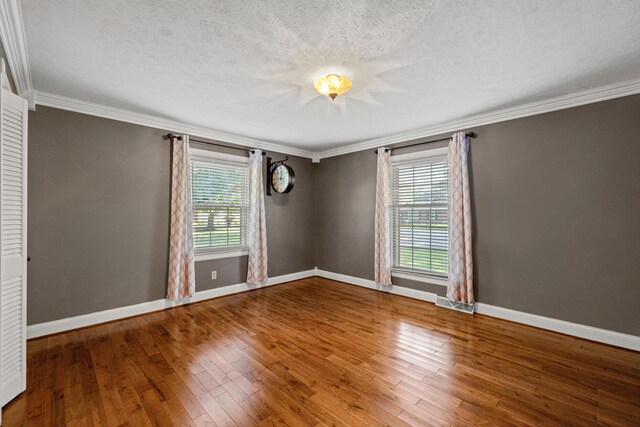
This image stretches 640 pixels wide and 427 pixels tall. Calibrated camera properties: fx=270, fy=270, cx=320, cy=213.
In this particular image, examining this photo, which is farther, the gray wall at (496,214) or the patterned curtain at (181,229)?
the patterned curtain at (181,229)

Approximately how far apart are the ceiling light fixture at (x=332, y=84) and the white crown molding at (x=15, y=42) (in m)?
2.09

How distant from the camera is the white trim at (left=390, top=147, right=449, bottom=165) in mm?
4043

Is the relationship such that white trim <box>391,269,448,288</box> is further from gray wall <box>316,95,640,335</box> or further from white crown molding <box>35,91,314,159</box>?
white crown molding <box>35,91,314,159</box>

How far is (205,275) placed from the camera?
4.27 meters

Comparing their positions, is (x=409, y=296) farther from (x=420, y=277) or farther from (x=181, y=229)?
(x=181, y=229)

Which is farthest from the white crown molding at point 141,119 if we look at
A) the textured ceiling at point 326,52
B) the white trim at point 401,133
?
the textured ceiling at point 326,52

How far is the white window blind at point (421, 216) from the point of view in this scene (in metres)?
4.07

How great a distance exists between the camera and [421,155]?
14.0 feet

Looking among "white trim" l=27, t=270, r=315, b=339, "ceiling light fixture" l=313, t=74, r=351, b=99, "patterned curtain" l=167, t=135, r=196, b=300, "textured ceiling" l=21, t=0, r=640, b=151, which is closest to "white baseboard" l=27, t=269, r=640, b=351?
"white trim" l=27, t=270, r=315, b=339

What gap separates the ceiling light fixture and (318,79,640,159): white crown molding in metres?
2.05

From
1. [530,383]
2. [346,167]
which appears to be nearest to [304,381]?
[530,383]

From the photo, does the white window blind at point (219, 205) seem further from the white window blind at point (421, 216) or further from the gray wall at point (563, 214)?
the gray wall at point (563, 214)

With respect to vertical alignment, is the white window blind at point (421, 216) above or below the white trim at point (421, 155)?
below

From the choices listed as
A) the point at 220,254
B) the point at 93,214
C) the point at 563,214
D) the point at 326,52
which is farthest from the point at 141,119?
the point at 563,214
